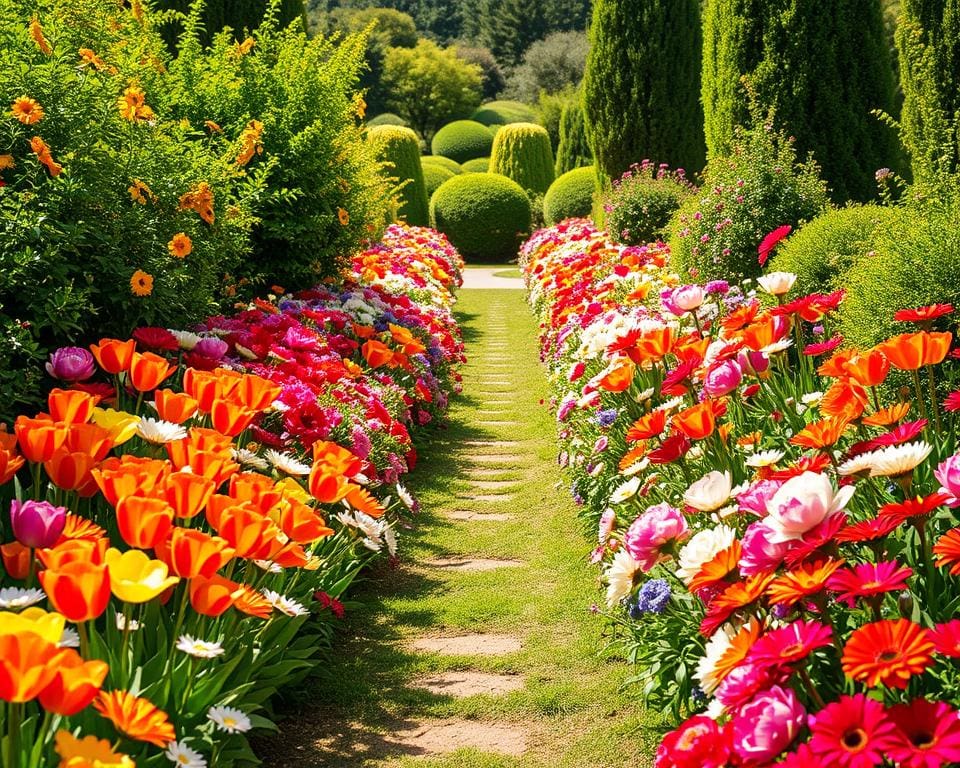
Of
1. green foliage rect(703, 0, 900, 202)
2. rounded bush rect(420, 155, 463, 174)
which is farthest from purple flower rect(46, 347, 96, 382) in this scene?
rounded bush rect(420, 155, 463, 174)

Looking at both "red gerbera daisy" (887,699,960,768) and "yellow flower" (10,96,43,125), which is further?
"yellow flower" (10,96,43,125)

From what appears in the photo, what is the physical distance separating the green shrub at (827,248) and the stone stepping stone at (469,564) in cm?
214

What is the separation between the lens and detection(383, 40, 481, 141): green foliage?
4434cm

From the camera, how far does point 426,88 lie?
44.7 meters

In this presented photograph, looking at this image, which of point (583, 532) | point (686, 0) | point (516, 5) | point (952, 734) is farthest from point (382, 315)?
point (516, 5)

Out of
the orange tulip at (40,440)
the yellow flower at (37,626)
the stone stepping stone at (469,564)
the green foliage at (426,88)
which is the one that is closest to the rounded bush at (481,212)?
the stone stepping stone at (469,564)

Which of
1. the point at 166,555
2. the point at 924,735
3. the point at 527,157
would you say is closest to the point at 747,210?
the point at 166,555

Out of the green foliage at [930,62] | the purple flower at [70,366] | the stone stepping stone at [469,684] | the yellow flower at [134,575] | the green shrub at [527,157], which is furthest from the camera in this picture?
the green shrub at [527,157]

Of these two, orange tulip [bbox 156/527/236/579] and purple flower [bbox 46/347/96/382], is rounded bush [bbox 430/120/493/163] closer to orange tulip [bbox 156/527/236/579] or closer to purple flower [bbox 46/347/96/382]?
purple flower [bbox 46/347/96/382]

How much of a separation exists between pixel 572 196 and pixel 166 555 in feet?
60.3

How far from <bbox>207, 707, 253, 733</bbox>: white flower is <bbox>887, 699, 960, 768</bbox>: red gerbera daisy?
1.30m

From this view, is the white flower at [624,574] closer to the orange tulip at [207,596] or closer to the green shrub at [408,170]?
the orange tulip at [207,596]

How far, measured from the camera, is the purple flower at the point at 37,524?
6.87 ft

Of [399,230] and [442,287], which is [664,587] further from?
[399,230]
